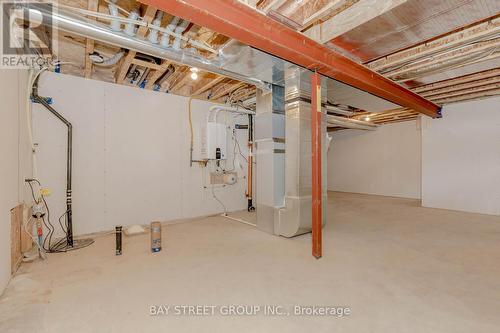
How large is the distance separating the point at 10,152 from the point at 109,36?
1384mm

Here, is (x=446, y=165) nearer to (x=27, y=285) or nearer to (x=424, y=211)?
(x=424, y=211)

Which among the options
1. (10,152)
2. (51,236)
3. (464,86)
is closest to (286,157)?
(10,152)

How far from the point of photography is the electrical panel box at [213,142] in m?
4.24

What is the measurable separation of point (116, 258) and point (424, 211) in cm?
562

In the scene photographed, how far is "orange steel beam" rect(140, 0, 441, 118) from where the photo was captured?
5.40ft

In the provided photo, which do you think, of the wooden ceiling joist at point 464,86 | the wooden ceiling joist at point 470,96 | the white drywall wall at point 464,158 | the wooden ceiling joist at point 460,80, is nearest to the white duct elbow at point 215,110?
the wooden ceiling joist at point 460,80

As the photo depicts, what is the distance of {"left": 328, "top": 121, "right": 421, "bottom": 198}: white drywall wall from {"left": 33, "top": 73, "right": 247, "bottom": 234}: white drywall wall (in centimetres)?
541

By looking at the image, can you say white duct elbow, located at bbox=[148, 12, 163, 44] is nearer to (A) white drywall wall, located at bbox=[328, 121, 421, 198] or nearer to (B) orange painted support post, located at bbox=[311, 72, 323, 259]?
(B) orange painted support post, located at bbox=[311, 72, 323, 259]

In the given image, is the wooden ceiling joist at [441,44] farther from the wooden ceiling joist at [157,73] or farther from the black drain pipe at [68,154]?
the black drain pipe at [68,154]

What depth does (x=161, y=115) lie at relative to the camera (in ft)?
13.3

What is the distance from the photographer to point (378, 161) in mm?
7312

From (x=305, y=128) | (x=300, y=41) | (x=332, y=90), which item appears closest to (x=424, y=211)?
(x=332, y=90)

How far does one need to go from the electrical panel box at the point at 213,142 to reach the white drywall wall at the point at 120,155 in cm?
31

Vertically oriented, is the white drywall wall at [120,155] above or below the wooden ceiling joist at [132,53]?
below
